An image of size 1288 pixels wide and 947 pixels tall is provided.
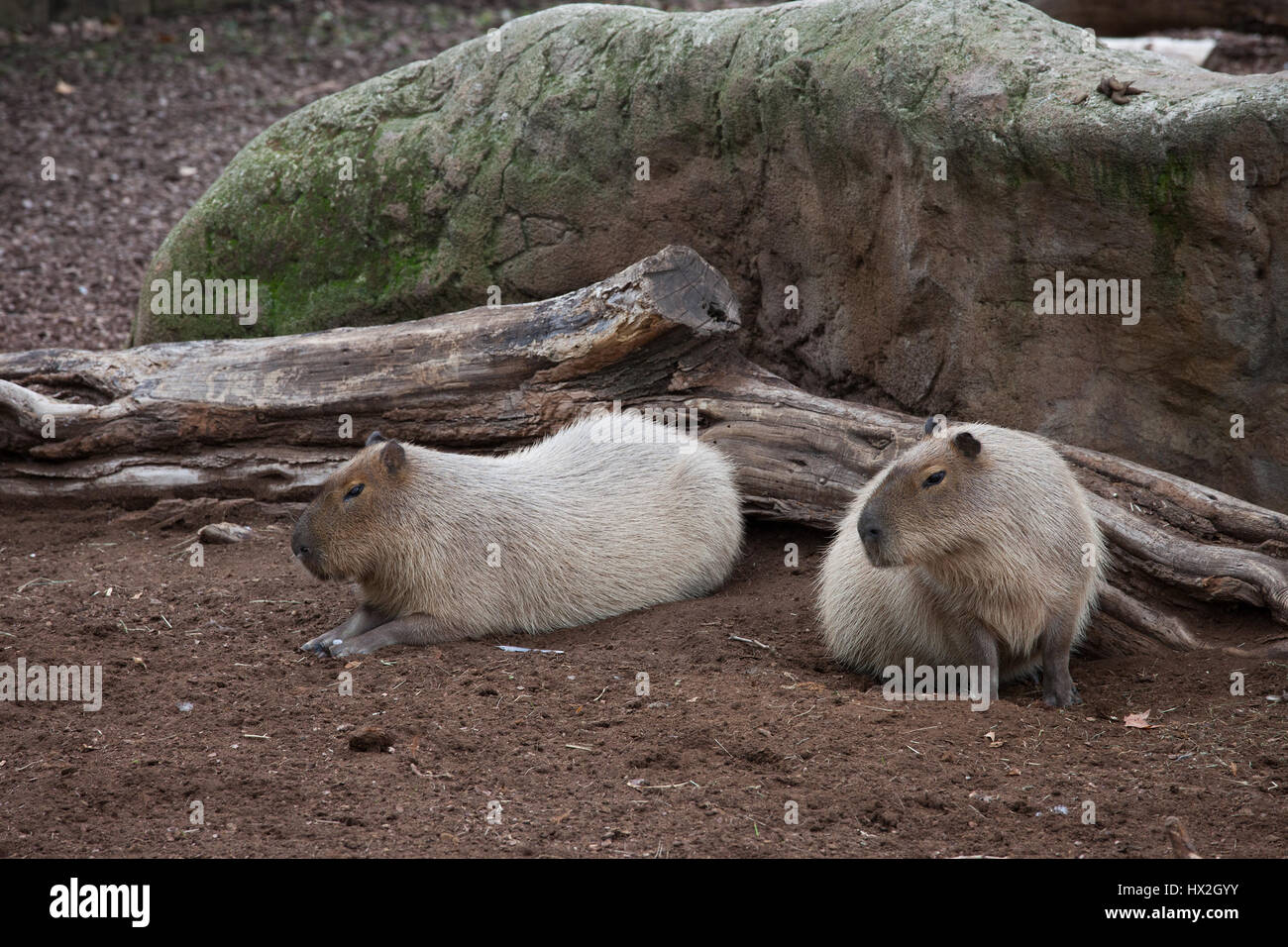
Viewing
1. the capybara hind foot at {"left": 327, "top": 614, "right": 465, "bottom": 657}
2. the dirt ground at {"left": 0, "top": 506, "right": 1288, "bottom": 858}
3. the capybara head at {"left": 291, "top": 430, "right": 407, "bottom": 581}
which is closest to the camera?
the dirt ground at {"left": 0, "top": 506, "right": 1288, "bottom": 858}

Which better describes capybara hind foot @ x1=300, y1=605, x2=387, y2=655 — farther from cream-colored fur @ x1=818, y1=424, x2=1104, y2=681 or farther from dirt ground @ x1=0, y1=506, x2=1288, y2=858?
cream-colored fur @ x1=818, y1=424, x2=1104, y2=681

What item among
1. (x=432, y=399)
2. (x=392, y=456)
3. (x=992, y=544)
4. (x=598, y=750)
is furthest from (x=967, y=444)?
(x=432, y=399)

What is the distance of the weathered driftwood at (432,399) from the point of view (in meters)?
5.67

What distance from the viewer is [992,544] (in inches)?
169

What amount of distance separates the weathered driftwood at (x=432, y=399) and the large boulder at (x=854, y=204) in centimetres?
55

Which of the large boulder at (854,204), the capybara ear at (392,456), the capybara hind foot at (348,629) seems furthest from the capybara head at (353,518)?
the large boulder at (854,204)

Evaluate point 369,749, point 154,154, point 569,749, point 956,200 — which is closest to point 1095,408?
point 956,200

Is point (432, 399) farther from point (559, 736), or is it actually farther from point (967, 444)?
point (967, 444)

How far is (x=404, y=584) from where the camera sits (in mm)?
5082

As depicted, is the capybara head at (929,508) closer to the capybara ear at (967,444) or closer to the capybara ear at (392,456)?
the capybara ear at (967,444)

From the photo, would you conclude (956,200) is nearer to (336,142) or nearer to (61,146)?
(336,142)

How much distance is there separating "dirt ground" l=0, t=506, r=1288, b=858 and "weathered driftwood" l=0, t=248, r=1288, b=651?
0.97 meters

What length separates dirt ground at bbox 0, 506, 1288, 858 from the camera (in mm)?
3324

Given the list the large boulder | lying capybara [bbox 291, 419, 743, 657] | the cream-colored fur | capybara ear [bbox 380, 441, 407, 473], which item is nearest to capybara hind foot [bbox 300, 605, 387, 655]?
lying capybara [bbox 291, 419, 743, 657]
